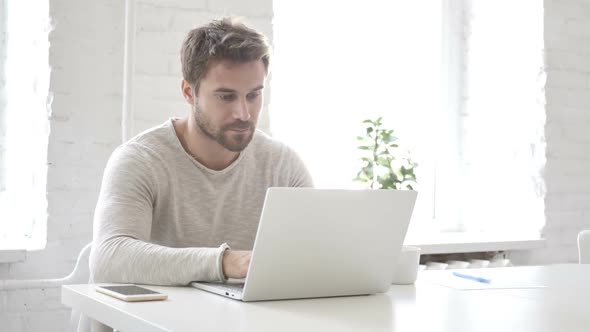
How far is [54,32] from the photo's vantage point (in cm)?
266

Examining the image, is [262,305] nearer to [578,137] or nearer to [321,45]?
[321,45]

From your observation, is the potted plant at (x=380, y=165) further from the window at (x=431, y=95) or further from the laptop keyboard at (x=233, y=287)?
the laptop keyboard at (x=233, y=287)

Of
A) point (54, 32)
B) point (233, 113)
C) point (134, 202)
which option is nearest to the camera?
point (134, 202)

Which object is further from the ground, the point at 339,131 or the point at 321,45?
the point at 321,45

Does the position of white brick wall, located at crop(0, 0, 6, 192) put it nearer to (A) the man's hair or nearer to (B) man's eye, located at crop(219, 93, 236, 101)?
(A) the man's hair

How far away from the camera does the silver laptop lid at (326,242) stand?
142cm

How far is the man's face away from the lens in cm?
210

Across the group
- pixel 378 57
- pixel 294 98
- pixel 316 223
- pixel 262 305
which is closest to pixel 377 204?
pixel 316 223

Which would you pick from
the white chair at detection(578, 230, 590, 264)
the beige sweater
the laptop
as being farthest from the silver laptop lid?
the white chair at detection(578, 230, 590, 264)

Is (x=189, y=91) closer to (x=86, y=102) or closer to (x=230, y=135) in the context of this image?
(x=230, y=135)

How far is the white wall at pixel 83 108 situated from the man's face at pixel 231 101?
2.16ft

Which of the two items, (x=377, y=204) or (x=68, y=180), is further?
A: (x=68, y=180)

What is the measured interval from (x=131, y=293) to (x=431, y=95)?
107 inches

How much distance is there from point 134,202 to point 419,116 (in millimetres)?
2260
